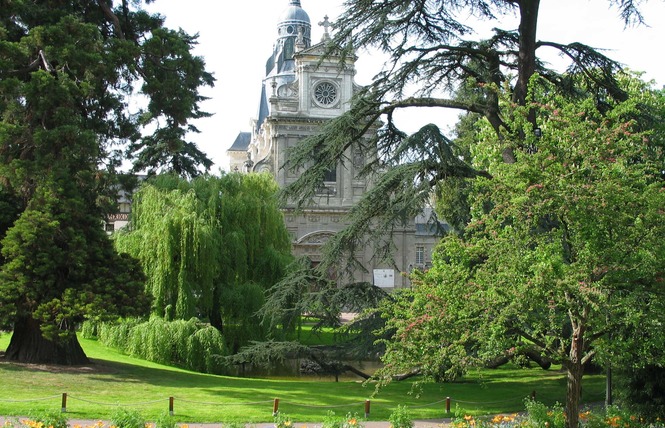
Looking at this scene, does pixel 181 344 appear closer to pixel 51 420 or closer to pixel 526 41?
pixel 51 420

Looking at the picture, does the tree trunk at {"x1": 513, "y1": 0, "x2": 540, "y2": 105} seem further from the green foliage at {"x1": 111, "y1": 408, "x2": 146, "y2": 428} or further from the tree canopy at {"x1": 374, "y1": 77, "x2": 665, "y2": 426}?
the green foliage at {"x1": 111, "y1": 408, "x2": 146, "y2": 428}

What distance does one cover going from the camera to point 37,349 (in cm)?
1927

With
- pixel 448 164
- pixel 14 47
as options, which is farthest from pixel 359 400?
pixel 14 47

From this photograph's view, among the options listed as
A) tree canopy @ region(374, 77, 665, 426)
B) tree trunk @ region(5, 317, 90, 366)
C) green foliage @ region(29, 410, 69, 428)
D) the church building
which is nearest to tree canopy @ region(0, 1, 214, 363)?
tree trunk @ region(5, 317, 90, 366)

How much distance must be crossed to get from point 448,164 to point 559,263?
4978mm

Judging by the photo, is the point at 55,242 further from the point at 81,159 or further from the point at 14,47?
the point at 14,47

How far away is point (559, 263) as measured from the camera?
9.70 meters

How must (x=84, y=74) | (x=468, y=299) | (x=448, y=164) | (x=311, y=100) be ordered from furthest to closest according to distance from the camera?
1. (x=311, y=100)
2. (x=84, y=74)
3. (x=448, y=164)
4. (x=468, y=299)

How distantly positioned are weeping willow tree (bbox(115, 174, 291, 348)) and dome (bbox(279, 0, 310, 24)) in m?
32.9

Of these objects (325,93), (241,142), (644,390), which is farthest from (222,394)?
(241,142)

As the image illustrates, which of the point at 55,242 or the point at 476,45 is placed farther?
the point at 55,242

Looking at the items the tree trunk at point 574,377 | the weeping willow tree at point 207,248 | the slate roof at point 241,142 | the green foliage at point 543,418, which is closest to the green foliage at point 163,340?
the weeping willow tree at point 207,248

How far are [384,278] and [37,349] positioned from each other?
2936cm

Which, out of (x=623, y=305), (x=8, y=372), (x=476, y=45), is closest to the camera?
(x=623, y=305)
